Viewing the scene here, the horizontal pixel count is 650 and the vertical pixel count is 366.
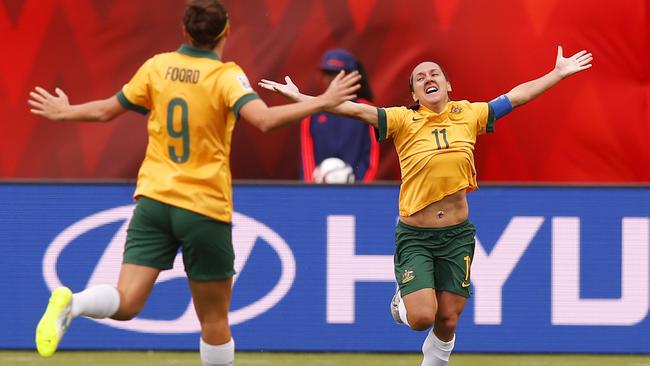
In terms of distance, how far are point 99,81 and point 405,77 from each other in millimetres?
2333

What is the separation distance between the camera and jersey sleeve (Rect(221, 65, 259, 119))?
6.23 metres

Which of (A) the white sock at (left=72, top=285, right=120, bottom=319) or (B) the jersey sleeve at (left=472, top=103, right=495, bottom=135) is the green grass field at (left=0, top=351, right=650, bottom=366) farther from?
(A) the white sock at (left=72, top=285, right=120, bottom=319)

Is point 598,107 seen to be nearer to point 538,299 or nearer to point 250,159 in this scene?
point 538,299

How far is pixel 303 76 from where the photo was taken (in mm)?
10656

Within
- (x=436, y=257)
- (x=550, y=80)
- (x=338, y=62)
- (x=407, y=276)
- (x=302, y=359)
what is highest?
(x=338, y=62)

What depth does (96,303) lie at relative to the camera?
621 centimetres

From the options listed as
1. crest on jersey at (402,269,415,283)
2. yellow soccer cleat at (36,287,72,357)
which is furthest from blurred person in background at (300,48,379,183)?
yellow soccer cleat at (36,287,72,357)

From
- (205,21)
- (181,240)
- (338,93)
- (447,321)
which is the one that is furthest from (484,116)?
(181,240)

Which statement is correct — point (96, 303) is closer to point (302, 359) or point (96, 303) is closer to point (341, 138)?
point (302, 359)

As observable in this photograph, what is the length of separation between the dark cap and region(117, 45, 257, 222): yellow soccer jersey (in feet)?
11.8

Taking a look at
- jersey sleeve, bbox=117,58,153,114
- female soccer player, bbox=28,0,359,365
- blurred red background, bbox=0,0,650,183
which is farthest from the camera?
blurred red background, bbox=0,0,650,183

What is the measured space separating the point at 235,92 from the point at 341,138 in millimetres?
3829

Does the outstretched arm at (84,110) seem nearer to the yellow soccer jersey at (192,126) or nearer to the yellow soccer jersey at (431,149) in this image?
the yellow soccer jersey at (192,126)

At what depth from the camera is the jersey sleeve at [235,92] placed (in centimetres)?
623
